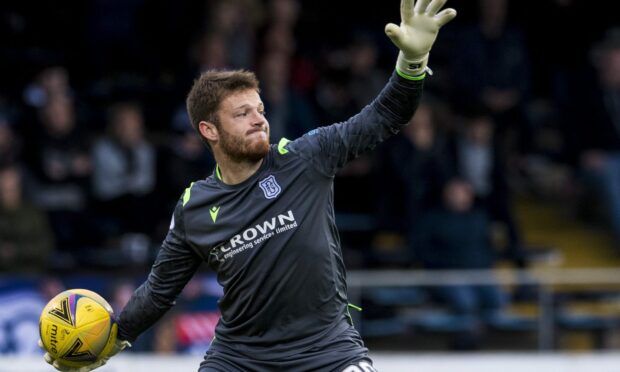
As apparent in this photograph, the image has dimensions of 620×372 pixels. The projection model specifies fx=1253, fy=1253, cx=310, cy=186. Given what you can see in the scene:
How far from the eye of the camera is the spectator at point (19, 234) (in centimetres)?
1059

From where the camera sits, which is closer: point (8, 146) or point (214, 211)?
point (214, 211)

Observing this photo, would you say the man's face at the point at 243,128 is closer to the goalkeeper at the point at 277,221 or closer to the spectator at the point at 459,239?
the goalkeeper at the point at 277,221

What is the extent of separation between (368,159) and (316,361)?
6695 millimetres

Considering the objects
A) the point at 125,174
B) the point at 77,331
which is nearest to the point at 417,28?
the point at 77,331

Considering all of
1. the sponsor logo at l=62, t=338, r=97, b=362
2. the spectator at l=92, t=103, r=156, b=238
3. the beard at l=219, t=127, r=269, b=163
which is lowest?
the sponsor logo at l=62, t=338, r=97, b=362

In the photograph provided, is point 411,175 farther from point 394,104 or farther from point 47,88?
point 394,104

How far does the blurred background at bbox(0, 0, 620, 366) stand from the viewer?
1066 centimetres

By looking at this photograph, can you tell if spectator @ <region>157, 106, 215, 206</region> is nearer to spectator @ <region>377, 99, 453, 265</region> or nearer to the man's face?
spectator @ <region>377, 99, 453, 265</region>

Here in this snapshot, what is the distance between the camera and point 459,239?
36.3 ft

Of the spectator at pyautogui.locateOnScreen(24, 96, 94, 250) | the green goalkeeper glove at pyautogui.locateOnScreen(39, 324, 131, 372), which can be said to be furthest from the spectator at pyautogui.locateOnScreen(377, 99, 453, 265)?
the green goalkeeper glove at pyautogui.locateOnScreen(39, 324, 131, 372)

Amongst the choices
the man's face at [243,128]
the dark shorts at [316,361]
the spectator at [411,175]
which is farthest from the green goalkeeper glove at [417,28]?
the spectator at [411,175]

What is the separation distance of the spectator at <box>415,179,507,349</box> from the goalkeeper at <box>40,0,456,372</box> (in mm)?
5345

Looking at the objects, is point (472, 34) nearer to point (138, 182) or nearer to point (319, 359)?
point (138, 182)

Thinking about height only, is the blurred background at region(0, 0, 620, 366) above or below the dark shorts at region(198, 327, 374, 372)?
above
